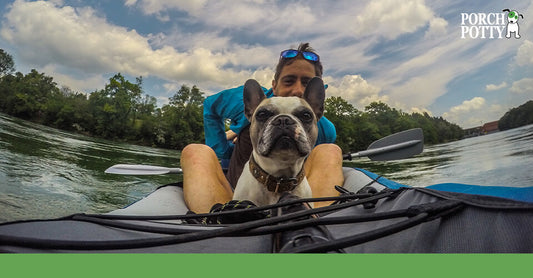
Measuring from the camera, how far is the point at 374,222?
651mm

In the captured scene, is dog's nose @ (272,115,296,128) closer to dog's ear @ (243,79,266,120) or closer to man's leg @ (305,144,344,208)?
dog's ear @ (243,79,266,120)

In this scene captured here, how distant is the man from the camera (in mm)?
1526

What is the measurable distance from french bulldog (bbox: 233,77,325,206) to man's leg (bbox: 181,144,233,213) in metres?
0.20

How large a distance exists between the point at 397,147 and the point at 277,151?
5.73 feet

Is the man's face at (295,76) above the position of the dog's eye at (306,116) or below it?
above

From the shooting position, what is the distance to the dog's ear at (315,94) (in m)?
1.49

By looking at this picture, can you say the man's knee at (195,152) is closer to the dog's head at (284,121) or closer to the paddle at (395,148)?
the dog's head at (284,121)

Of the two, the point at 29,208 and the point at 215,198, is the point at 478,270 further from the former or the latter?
the point at 29,208

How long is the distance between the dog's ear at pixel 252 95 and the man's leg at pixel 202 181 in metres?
0.38

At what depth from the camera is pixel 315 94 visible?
59.9 inches

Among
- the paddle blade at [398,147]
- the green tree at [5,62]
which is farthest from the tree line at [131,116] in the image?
the paddle blade at [398,147]

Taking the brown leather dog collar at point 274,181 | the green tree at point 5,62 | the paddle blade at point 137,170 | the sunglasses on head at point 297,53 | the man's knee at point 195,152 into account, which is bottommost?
the paddle blade at point 137,170

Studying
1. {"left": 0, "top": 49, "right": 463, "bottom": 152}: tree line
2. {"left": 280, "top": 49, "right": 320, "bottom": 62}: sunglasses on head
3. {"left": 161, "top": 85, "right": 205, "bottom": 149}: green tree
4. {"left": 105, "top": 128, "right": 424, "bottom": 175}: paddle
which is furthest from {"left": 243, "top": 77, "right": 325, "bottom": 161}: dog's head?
{"left": 161, "top": 85, "right": 205, "bottom": 149}: green tree

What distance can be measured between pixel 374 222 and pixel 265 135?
0.67 metres
